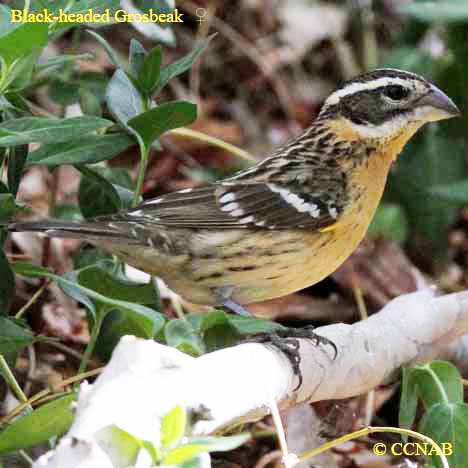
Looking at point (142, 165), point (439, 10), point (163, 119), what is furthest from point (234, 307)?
point (439, 10)

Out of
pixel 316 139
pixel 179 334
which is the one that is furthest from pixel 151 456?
pixel 316 139

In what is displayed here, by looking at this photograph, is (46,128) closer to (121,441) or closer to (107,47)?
(107,47)

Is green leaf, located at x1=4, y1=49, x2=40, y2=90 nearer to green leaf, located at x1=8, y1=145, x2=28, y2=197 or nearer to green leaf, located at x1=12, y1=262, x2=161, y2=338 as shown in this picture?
green leaf, located at x1=8, y1=145, x2=28, y2=197

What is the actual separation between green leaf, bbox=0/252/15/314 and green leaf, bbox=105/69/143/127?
0.53 m

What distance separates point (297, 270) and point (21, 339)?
97 cm

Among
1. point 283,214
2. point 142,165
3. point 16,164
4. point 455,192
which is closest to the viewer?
point 16,164

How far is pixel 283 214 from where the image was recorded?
11.8 ft

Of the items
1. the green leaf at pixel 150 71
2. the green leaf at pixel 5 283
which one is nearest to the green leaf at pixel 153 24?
the green leaf at pixel 150 71

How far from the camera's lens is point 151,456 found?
2.01m

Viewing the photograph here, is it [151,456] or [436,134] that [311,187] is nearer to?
[151,456]

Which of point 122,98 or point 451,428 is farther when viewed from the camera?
point 122,98

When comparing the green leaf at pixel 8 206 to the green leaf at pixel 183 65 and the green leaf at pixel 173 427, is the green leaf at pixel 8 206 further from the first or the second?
the green leaf at pixel 173 427

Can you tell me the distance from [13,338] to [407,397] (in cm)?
116

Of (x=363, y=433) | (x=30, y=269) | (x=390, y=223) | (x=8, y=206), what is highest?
(x=8, y=206)
